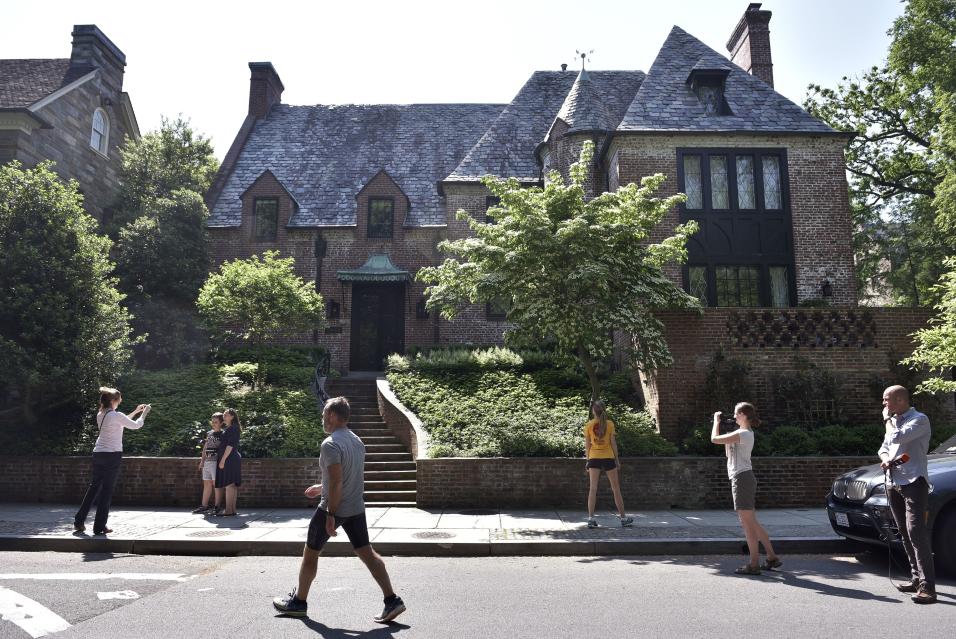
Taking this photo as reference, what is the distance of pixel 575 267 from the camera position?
34.8ft

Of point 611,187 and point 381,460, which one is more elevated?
point 611,187

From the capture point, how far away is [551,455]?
34.9ft

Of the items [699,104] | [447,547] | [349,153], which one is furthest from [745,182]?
[349,153]

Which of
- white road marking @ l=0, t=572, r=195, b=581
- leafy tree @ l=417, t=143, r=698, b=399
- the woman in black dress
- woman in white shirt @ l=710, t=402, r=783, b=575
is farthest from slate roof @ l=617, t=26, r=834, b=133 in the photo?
white road marking @ l=0, t=572, r=195, b=581

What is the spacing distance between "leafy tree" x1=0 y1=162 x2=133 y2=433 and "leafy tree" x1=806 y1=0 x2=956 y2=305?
2328 centimetres

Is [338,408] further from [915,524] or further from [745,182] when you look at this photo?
[745,182]

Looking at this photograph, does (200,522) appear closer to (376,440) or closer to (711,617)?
(376,440)

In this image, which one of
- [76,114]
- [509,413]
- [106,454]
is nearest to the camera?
[106,454]

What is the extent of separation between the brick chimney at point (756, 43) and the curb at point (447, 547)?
62.8 feet

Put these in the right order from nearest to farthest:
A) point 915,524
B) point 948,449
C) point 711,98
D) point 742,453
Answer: point 915,524 → point 742,453 → point 948,449 → point 711,98

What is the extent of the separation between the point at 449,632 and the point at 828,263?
17.2 m

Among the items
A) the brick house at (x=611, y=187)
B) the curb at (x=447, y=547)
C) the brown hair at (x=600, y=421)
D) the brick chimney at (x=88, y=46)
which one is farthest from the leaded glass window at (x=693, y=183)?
the brick chimney at (x=88, y=46)

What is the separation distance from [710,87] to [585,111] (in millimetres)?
3934

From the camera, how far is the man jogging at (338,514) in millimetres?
4602
